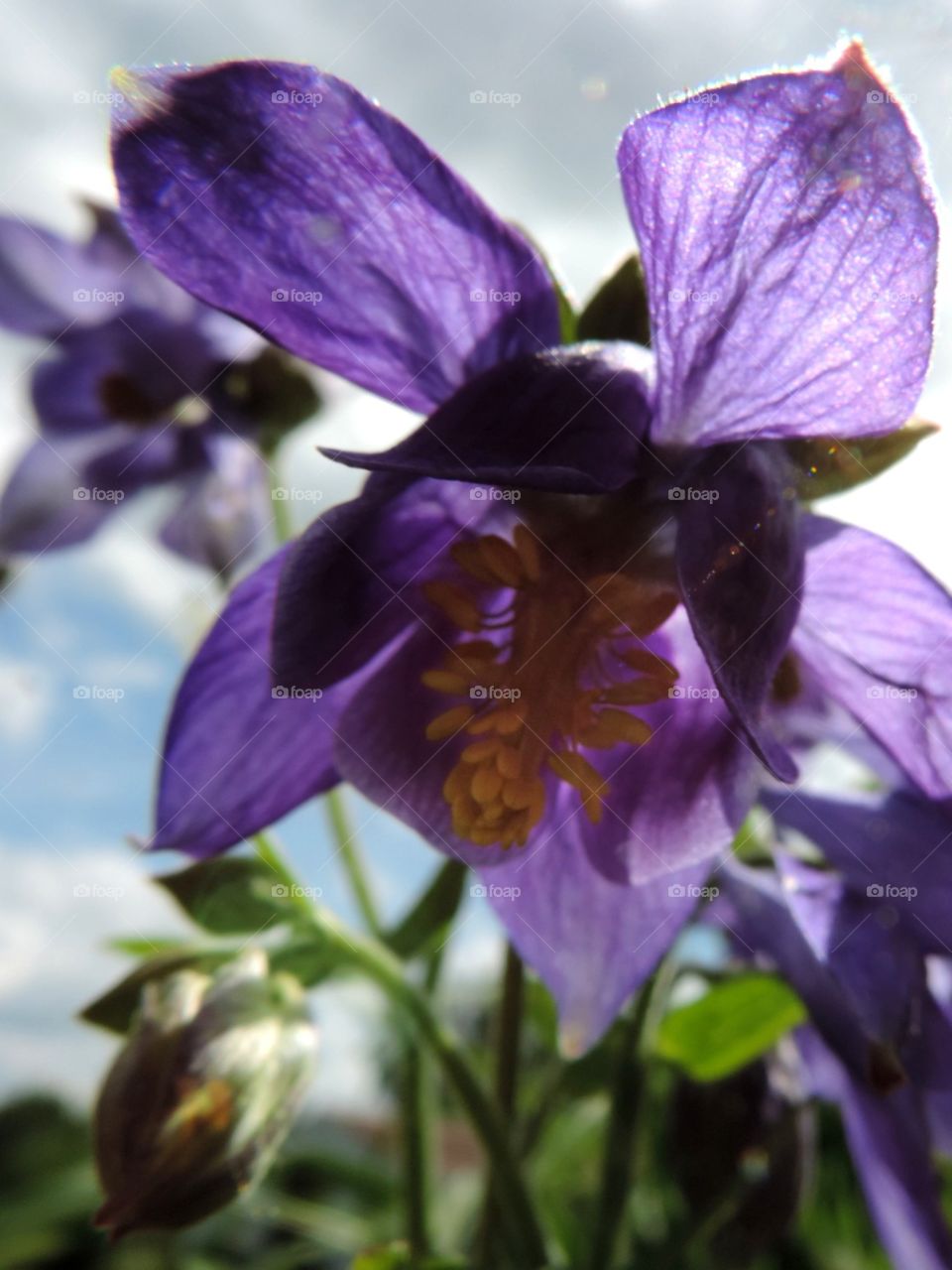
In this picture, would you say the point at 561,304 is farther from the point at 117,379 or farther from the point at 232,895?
the point at 117,379

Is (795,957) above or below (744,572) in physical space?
below

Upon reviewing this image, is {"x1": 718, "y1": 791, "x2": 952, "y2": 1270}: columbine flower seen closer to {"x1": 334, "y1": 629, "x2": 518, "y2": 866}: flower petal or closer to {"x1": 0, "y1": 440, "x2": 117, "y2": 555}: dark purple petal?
{"x1": 334, "y1": 629, "x2": 518, "y2": 866}: flower petal

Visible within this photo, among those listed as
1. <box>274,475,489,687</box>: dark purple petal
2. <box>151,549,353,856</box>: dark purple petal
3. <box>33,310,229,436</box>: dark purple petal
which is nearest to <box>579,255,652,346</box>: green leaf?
<box>274,475,489,687</box>: dark purple petal

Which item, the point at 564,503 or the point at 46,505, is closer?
the point at 564,503

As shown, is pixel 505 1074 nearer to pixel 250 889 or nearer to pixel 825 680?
pixel 250 889

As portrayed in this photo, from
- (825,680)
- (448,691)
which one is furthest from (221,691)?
(825,680)

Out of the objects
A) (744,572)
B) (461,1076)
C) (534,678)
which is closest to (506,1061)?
(461,1076)
